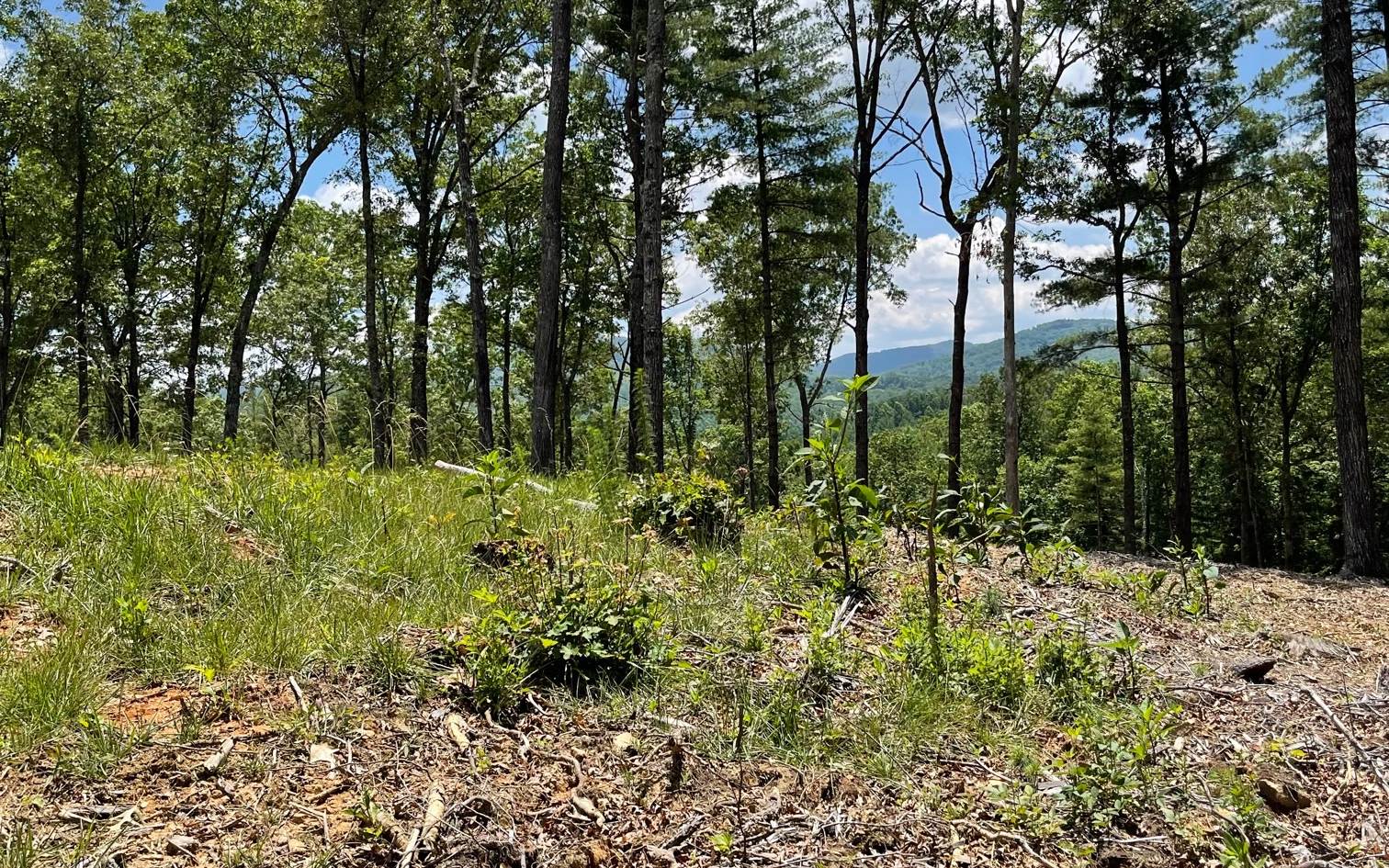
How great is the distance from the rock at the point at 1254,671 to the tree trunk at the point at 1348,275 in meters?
7.25

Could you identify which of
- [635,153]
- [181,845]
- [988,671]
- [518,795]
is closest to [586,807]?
[518,795]

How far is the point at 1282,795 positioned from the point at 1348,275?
943 centimetres

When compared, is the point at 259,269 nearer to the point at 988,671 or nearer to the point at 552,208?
the point at 552,208

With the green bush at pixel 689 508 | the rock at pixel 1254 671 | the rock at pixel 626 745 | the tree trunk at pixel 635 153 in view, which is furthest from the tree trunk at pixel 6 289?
the rock at pixel 1254 671

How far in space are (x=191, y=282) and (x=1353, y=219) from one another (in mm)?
27113

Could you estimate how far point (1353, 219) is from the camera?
8789 mm

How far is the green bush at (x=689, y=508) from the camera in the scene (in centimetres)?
482

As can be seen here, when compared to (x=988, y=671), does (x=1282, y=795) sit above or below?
below

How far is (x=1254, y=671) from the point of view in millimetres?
3551

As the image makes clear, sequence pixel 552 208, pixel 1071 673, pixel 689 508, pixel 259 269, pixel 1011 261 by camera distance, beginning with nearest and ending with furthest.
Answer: pixel 1071 673 → pixel 689 508 → pixel 552 208 → pixel 1011 261 → pixel 259 269

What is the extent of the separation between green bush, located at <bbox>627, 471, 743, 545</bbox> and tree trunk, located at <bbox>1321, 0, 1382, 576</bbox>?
8.81 m

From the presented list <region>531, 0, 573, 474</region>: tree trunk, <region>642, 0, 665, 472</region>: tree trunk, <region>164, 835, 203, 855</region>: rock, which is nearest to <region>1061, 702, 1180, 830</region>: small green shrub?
<region>164, 835, 203, 855</region>: rock

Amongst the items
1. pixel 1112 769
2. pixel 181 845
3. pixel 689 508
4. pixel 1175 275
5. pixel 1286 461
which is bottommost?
pixel 1286 461

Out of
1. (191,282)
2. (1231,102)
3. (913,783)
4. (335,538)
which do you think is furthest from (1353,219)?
(191,282)
